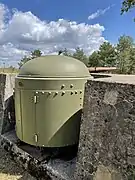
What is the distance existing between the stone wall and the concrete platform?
416 mm

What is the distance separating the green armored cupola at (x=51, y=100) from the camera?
3.58 meters

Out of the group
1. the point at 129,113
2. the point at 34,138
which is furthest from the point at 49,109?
the point at 129,113

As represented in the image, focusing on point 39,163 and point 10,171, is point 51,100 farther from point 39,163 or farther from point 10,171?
point 10,171

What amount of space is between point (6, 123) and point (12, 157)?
896mm

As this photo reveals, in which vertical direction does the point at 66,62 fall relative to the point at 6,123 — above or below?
above

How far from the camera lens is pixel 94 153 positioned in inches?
116

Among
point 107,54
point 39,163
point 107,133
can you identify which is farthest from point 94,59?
point 107,133

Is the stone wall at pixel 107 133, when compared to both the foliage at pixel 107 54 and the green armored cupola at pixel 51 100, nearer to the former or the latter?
the green armored cupola at pixel 51 100

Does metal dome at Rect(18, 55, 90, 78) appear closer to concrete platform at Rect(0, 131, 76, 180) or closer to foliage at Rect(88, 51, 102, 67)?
concrete platform at Rect(0, 131, 76, 180)

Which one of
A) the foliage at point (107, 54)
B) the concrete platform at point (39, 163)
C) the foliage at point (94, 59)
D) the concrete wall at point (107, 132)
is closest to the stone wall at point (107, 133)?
the concrete wall at point (107, 132)

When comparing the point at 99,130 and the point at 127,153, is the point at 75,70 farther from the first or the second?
the point at 127,153

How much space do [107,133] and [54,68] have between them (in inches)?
56.2

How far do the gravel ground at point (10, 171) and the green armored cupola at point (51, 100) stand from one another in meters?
0.70

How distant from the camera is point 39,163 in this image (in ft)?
12.7
